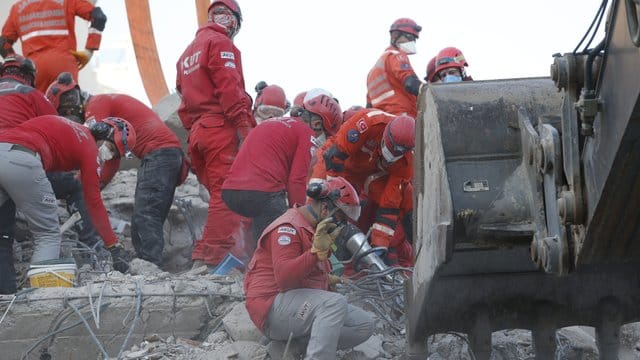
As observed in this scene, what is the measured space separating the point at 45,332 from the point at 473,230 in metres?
3.35

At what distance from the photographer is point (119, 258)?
7.41 meters

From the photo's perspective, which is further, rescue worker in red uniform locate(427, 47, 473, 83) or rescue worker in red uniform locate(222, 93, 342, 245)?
rescue worker in red uniform locate(427, 47, 473, 83)

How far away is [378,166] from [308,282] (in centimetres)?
187

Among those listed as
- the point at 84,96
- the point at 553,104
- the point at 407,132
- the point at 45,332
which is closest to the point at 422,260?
the point at 553,104

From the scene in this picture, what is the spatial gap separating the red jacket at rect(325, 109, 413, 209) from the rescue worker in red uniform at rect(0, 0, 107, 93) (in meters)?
3.07

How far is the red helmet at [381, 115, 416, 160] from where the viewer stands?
6.66 m

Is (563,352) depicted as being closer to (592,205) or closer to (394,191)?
(394,191)

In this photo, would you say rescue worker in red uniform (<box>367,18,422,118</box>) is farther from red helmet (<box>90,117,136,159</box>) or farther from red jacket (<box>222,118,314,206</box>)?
red helmet (<box>90,117,136,159</box>)

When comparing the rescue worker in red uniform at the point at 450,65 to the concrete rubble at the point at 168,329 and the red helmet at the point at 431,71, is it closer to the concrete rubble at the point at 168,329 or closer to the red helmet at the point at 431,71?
the red helmet at the point at 431,71

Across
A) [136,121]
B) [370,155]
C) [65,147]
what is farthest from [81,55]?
[370,155]

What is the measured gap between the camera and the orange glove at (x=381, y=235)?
7.05m

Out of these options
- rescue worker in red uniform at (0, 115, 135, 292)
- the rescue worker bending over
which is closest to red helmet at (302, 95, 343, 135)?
rescue worker in red uniform at (0, 115, 135, 292)

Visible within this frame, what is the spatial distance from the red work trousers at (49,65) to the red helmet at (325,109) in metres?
2.44

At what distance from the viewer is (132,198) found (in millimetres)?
9516
